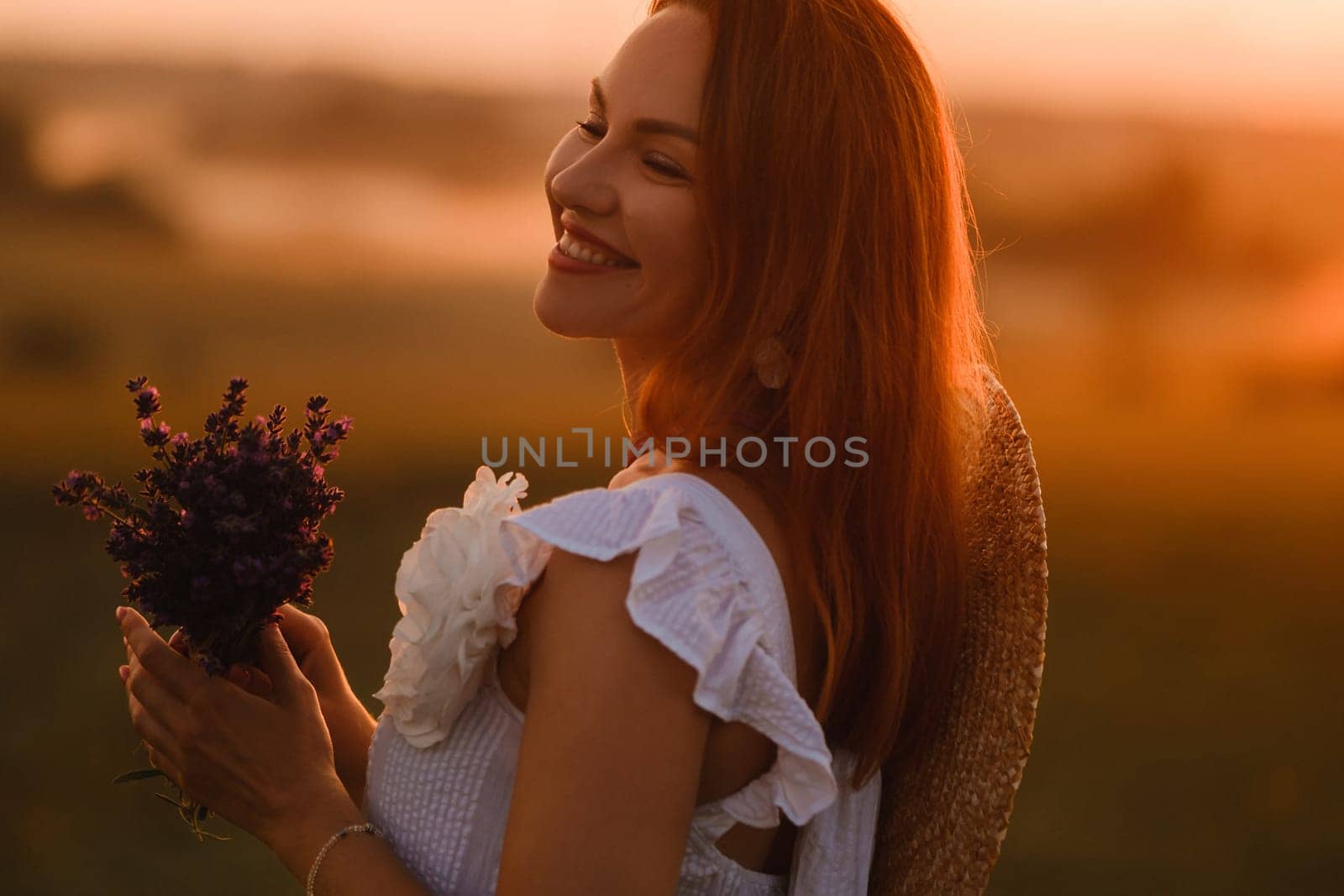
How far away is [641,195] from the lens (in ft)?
4.17

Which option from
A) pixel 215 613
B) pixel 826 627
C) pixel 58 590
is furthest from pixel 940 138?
pixel 58 590

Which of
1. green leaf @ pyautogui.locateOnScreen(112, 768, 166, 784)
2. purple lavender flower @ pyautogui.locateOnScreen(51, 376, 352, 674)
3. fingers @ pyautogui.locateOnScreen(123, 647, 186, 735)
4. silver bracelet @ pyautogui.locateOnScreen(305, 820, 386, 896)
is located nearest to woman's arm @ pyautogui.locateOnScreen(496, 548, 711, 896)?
silver bracelet @ pyautogui.locateOnScreen(305, 820, 386, 896)

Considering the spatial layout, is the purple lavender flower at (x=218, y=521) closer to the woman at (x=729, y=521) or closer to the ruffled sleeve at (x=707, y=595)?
the woman at (x=729, y=521)

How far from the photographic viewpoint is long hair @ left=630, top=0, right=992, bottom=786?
1208 mm

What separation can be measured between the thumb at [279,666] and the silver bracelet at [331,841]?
7.2 inches

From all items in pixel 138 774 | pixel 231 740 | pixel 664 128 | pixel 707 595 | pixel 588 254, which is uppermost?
pixel 664 128

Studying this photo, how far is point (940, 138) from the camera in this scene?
1.34m

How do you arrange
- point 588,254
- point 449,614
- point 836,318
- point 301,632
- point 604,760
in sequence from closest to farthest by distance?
point 604,760, point 449,614, point 836,318, point 588,254, point 301,632

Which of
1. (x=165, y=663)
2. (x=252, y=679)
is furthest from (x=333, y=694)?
(x=165, y=663)

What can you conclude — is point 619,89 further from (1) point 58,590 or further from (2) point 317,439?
(1) point 58,590

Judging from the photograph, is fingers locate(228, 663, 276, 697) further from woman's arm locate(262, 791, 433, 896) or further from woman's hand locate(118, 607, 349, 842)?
woman's arm locate(262, 791, 433, 896)

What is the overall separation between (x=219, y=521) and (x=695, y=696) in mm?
530

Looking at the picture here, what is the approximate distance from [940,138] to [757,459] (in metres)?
0.43

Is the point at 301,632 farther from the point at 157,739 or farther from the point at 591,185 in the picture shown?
the point at 591,185
